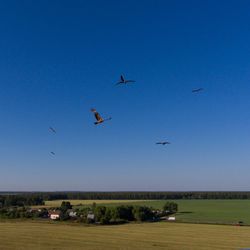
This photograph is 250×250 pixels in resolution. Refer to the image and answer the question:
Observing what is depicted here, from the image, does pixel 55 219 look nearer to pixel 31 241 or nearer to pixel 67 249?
pixel 31 241

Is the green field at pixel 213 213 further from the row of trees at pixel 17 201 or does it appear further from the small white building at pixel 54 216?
the row of trees at pixel 17 201

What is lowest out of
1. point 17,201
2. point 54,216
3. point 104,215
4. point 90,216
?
point 54,216

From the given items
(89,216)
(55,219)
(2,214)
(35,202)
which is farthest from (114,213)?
(35,202)

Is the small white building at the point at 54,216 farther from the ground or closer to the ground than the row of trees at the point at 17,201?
closer to the ground

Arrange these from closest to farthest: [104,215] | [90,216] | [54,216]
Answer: [104,215] → [90,216] → [54,216]

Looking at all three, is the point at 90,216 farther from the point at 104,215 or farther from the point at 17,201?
the point at 17,201

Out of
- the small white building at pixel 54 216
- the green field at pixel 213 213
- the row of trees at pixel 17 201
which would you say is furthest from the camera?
the row of trees at pixel 17 201

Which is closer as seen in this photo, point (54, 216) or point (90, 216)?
point (90, 216)

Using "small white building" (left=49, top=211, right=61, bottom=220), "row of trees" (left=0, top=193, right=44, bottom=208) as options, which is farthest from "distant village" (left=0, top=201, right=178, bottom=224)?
"row of trees" (left=0, top=193, right=44, bottom=208)

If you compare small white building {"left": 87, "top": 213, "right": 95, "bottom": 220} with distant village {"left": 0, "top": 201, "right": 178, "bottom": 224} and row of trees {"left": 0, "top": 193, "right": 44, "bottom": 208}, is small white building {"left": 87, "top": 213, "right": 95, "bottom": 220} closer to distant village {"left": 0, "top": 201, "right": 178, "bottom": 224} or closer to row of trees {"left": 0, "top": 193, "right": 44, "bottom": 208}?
distant village {"left": 0, "top": 201, "right": 178, "bottom": 224}

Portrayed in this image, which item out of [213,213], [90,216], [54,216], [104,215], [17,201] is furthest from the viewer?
[17,201]

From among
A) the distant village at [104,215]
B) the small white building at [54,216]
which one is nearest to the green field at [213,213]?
the distant village at [104,215]

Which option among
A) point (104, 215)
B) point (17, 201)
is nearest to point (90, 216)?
point (104, 215)

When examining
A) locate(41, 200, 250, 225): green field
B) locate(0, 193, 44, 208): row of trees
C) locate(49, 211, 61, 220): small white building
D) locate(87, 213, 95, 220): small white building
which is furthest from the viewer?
locate(0, 193, 44, 208): row of trees
